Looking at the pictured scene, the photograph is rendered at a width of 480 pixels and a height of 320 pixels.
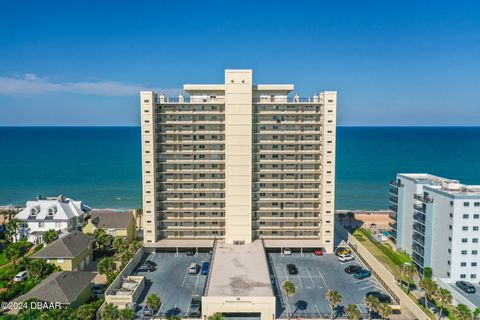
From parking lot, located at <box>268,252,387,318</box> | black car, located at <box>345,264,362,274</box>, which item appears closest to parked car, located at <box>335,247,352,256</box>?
parking lot, located at <box>268,252,387,318</box>

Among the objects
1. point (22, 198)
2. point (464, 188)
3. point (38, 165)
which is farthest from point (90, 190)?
point (464, 188)

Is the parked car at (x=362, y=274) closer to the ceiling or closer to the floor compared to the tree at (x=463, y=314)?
closer to the floor

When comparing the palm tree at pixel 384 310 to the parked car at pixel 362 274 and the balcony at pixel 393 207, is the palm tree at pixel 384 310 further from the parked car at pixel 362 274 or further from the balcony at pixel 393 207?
the balcony at pixel 393 207

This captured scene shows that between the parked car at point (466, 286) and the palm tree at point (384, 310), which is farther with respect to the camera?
the parked car at point (466, 286)

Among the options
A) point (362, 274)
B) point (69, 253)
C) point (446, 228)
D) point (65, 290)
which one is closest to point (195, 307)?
point (65, 290)

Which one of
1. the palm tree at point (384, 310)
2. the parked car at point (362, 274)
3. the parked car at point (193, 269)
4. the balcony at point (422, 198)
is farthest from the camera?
the parked car at point (193, 269)

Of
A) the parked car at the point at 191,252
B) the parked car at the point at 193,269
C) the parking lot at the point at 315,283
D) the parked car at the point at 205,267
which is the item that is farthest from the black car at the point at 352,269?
the parked car at the point at 191,252

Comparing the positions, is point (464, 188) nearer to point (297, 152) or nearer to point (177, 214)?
point (297, 152)

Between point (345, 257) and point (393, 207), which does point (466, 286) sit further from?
point (393, 207)

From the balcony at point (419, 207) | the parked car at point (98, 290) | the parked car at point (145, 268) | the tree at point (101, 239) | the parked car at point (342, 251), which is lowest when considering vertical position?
the parked car at point (98, 290)
